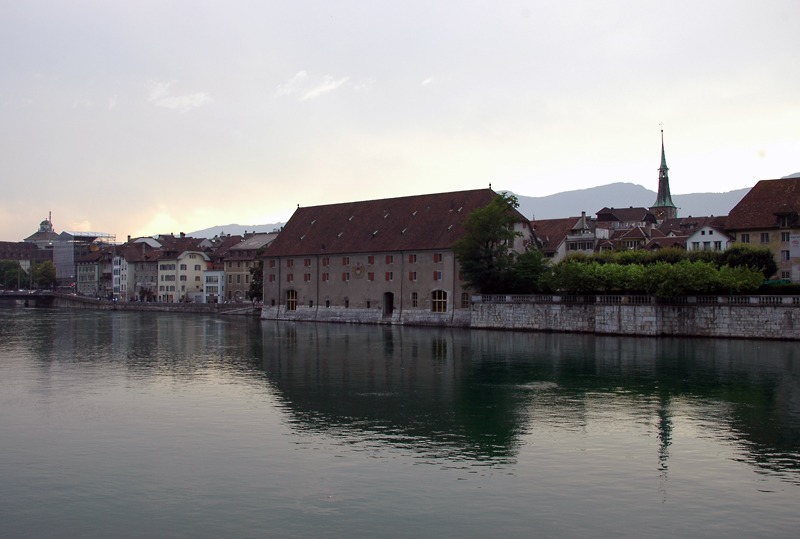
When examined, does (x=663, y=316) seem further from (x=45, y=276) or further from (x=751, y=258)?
(x=45, y=276)

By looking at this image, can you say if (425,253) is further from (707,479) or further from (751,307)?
(707,479)

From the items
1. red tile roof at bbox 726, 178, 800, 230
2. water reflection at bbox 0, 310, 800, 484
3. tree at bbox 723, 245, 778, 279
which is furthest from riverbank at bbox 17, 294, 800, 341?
red tile roof at bbox 726, 178, 800, 230

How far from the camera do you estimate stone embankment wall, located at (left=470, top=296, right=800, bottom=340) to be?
53312mm

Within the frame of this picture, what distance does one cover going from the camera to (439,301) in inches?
3029

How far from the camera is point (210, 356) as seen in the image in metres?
46.5

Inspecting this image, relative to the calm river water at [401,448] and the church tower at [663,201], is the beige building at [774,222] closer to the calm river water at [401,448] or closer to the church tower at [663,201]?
the calm river water at [401,448]

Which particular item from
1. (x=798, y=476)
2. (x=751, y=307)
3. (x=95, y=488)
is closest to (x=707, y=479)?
(x=798, y=476)

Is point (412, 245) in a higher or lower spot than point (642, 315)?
higher

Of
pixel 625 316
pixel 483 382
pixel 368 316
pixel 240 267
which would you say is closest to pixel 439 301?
pixel 368 316

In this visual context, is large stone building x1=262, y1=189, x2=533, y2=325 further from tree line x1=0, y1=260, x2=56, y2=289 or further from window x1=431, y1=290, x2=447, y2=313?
tree line x1=0, y1=260, x2=56, y2=289

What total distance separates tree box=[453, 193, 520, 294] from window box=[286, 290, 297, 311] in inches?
1061

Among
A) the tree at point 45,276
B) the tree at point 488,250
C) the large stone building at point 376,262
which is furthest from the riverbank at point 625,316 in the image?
the tree at point 45,276

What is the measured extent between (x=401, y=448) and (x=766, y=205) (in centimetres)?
6082

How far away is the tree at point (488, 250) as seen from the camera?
69.6 m
